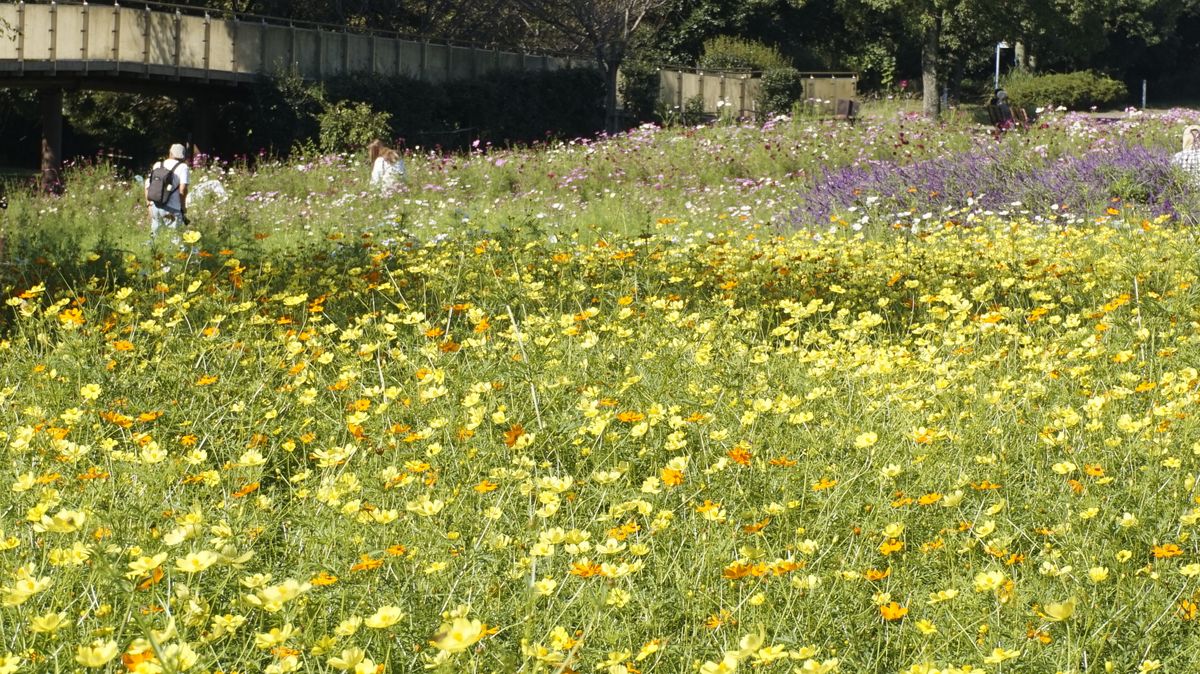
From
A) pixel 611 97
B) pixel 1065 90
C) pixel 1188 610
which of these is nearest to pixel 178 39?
pixel 611 97

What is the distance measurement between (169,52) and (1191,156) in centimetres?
2079

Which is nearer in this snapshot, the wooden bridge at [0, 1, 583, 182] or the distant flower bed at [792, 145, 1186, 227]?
the distant flower bed at [792, 145, 1186, 227]

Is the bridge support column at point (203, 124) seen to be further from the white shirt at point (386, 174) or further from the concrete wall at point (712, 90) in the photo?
the white shirt at point (386, 174)

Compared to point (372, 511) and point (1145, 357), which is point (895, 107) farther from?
point (372, 511)

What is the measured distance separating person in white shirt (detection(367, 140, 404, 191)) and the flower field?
7331 millimetres

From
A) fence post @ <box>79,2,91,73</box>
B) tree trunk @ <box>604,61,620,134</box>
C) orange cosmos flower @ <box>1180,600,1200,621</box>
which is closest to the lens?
orange cosmos flower @ <box>1180,600,1200,621</box>

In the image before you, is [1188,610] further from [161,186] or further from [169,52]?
[169,52]

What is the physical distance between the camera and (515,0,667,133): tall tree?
1186 inches

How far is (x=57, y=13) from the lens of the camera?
24844 mm

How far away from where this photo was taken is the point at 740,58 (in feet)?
131

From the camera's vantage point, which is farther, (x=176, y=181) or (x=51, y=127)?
(x=51, y=127)

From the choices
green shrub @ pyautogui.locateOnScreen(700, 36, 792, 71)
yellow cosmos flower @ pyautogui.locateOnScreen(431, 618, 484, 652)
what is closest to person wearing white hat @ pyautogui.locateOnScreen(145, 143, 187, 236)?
yellow cosmos flower @ pyautogui.locateOnScreen(431, 618, 484, 652)

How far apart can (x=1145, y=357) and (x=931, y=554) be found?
8.19 feet

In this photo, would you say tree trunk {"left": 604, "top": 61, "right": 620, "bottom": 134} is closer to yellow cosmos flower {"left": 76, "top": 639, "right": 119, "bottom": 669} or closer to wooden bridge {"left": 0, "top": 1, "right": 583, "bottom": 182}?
wooden bridge {"left": 0, "top": 1, "right": 583, "bottom": 182}
